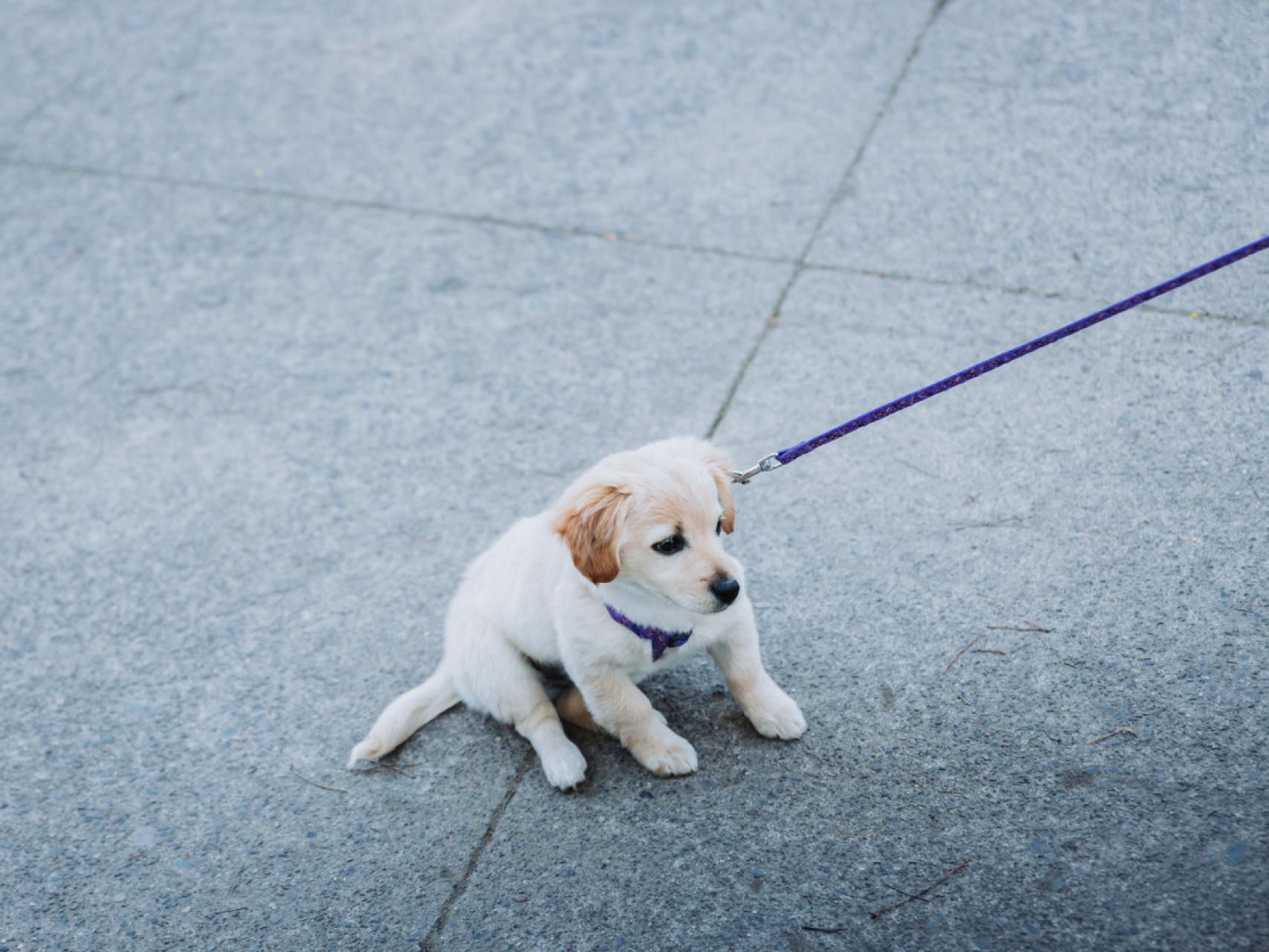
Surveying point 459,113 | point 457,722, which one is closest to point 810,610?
point 457,722

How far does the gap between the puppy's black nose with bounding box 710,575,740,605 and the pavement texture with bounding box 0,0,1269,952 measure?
1.95 ft

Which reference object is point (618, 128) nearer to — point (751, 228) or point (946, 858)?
point (751, 228)

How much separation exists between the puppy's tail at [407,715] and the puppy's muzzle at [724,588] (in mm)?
939

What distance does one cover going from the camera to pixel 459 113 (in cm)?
563

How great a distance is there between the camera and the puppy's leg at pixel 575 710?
3002 millimetres

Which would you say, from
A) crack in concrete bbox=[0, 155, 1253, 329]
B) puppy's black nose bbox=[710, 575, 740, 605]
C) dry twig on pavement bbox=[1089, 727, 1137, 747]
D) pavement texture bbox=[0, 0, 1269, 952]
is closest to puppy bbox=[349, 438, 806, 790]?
puppy's black nose bbox=[710, 575, 740, 605]

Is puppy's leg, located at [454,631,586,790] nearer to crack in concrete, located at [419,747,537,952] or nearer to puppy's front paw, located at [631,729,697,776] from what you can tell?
crack in concrete, located at [419,747,537,952]

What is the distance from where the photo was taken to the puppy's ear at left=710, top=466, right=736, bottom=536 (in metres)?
2.62

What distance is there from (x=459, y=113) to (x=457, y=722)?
3544 millimetres

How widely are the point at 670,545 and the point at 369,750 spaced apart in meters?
1.05

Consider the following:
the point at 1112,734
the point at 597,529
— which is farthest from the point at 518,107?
Answer: the point at 1112,734

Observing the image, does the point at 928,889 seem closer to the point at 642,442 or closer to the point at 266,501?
the point at 642,442

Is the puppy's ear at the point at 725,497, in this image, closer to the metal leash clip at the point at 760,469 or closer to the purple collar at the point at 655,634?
the metal leash clip at the point at 760,469

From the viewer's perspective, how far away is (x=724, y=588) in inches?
97.3
